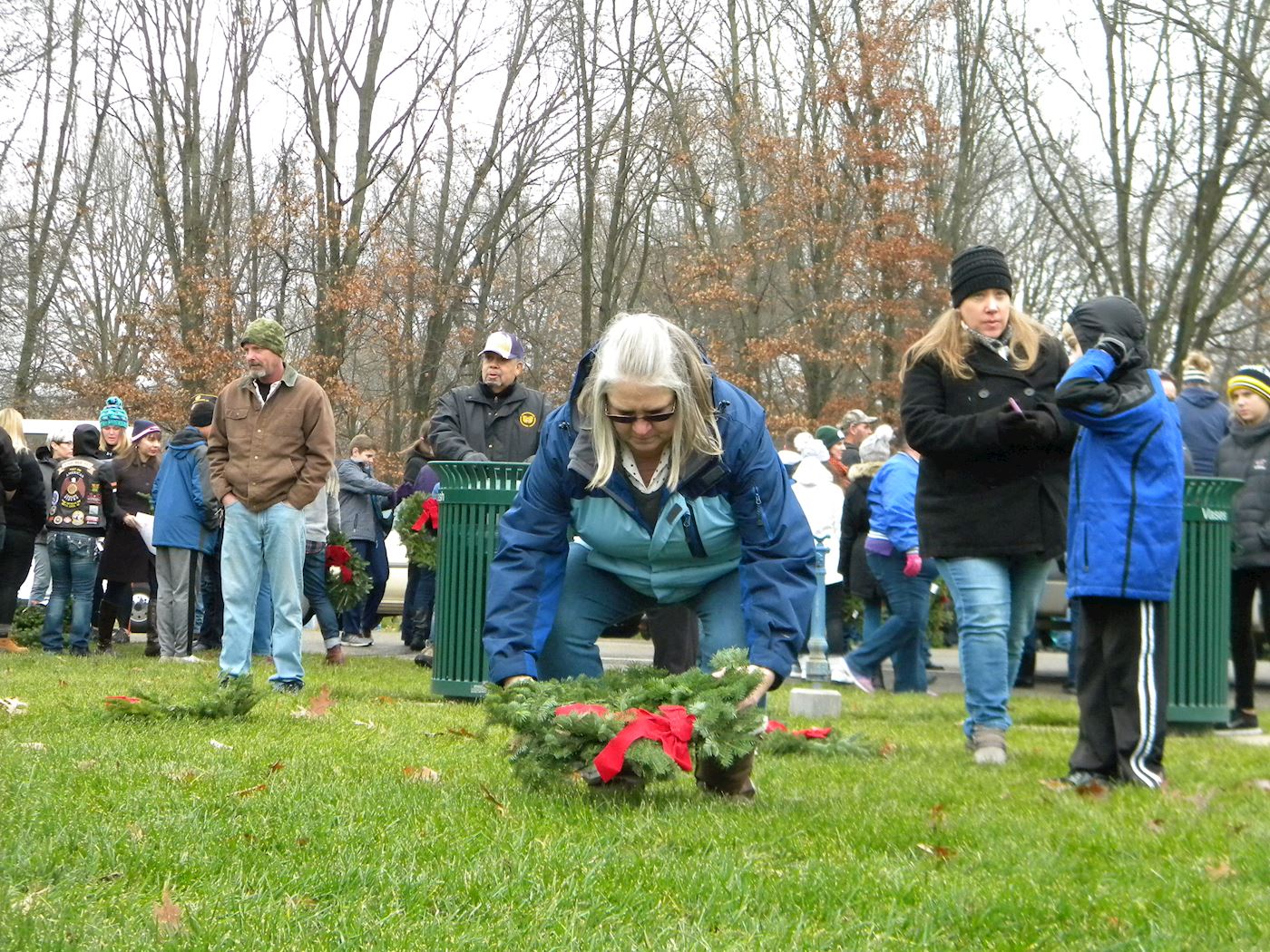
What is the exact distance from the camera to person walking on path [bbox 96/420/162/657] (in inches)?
512

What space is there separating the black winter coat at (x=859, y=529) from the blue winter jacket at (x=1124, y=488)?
5.84m

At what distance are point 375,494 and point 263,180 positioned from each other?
734 inches

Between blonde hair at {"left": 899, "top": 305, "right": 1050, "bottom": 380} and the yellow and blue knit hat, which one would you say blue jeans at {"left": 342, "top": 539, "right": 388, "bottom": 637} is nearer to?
the yellow and blue knit hat

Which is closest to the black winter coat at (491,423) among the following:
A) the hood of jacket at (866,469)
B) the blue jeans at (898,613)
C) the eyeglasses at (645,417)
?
the blue jeans at (898,613)

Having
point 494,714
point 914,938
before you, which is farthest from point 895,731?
point 914,938

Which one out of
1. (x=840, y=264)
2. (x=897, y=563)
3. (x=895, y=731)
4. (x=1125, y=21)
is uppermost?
(x=1125, y=21)

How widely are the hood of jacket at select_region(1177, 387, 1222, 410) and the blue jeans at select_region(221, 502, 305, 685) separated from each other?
6.28m

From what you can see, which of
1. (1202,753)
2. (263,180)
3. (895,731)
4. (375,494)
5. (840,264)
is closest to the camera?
(1202,753)

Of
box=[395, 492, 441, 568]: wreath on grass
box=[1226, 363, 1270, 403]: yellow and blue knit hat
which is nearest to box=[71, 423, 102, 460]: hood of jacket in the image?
box=[395, 492, 441, 568]: wreath on grass

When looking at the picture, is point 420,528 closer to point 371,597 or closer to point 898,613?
point 371,597

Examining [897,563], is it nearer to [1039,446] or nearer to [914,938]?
[1039,446]

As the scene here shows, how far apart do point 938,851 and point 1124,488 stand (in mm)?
2130

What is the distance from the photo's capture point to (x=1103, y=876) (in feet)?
13.4

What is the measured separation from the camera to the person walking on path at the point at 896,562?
1037 cm
